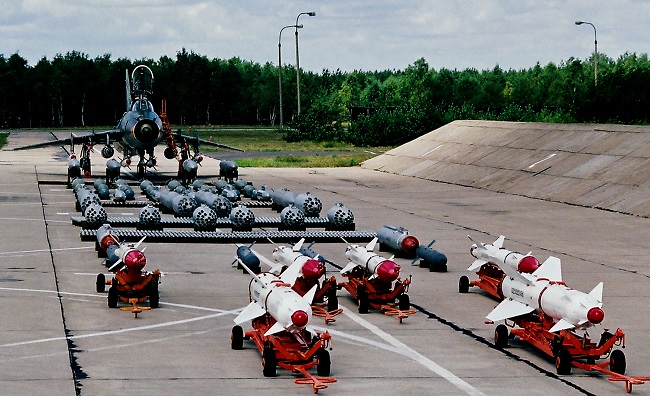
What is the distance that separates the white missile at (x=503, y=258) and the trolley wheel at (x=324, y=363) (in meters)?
7.09

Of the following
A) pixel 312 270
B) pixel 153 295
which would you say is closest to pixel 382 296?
pixel 312 270

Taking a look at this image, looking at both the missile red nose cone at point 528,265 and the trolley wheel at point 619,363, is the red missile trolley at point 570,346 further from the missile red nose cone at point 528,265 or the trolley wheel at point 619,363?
the missile red nose cone at point 528,265

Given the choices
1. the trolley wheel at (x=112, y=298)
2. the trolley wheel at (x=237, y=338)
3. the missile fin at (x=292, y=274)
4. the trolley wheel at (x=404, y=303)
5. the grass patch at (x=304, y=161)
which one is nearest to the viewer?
the missile fin at (x=292, y=274)

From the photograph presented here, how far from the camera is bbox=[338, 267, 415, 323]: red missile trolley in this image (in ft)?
87.8

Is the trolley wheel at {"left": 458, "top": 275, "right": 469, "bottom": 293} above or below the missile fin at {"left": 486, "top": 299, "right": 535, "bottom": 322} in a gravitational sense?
below

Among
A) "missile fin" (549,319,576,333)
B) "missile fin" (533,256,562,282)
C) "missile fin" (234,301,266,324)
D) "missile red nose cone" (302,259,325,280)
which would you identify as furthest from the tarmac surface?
"missile fin" (533,256,562,282)

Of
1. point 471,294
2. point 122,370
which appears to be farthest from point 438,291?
point 122,370

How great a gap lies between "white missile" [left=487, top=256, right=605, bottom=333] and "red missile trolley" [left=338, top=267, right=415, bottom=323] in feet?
10.2

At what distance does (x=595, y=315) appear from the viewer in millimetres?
20156

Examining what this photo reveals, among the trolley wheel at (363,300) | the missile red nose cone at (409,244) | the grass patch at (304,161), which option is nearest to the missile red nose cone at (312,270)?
the trolley wheel at (363,300)

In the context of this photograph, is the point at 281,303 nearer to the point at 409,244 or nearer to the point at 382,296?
the point at 382,296

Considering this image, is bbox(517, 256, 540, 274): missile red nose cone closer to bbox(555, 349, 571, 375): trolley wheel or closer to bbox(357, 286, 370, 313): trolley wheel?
bbox(357, 286, 370, 313): trolley wheel

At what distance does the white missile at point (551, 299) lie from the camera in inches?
807

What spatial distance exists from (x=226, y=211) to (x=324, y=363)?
25.8 m
